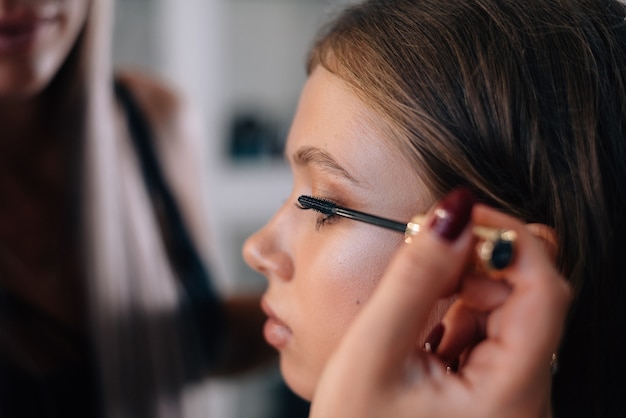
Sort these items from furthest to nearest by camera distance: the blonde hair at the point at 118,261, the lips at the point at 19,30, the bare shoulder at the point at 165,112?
the bare shoulder at the point at 165,112
the blonde hair at the point at 118,261
the lips at the point at 19,30

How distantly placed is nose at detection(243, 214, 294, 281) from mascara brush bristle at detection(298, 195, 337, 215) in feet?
0.26

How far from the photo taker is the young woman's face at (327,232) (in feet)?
1.91

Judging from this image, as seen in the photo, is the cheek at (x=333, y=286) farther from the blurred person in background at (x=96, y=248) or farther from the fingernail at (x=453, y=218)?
the blurred person in background at (x=96, y=248)

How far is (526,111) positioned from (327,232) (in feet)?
0.66

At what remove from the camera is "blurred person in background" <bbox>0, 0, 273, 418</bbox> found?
916mm

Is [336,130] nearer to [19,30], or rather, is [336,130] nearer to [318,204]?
[318,204]

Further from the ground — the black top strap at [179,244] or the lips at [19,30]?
the lips at [19,30]

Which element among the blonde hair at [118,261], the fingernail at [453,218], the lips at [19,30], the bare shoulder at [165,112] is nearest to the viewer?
the fingernail at [453,218]

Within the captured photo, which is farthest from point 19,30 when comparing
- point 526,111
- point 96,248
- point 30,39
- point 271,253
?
point 526,111

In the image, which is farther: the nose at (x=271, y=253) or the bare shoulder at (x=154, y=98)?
the bare shoulder at (x=154, y=98)

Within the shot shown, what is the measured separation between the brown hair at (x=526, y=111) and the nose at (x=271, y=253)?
155 millimetres

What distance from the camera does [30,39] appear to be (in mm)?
853

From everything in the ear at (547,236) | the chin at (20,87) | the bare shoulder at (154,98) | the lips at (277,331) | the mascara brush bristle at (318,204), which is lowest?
the lips at (277,331)

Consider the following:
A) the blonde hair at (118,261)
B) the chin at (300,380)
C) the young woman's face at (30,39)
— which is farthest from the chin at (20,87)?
the chin at (300,380)
